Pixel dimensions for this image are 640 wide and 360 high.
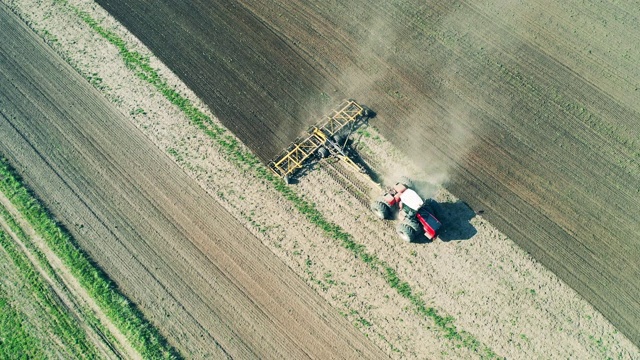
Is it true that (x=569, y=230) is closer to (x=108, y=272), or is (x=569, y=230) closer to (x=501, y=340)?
(x=501, y=340)

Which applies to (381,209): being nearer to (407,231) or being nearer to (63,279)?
(407,231)

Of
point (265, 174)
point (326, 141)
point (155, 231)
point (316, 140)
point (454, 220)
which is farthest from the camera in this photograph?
point (316, 140)

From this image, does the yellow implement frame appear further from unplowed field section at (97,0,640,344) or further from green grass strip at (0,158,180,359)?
green grass strip at (0,158,180,359)

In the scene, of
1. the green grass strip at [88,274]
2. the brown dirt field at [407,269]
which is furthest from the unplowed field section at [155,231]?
the brown dirt field at [407,269]

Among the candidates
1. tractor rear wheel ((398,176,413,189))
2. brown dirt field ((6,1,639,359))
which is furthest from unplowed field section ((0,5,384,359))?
tractor rear wheel ((398,176,413,189))

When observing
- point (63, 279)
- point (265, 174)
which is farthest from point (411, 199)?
point (63, 279)
